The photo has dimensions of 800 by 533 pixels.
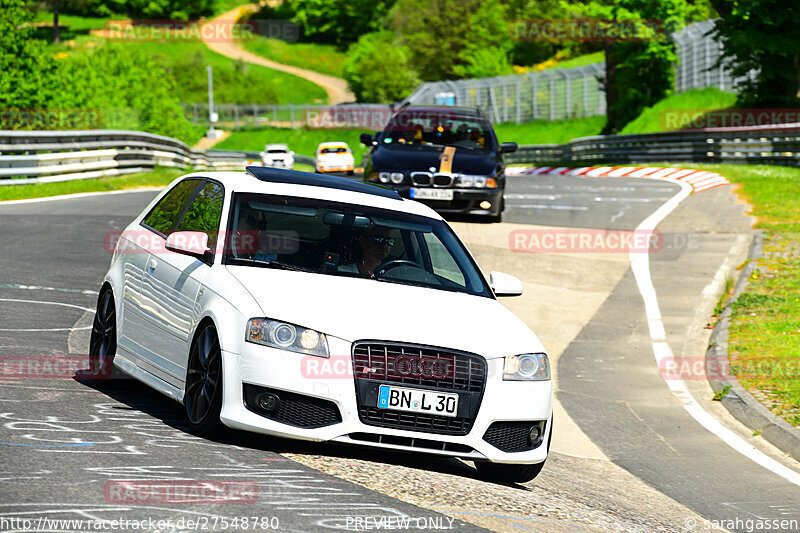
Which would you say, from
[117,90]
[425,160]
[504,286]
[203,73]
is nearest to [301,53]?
[203,73]

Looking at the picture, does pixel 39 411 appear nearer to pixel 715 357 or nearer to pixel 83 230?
pixel 715 357

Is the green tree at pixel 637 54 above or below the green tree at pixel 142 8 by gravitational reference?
below

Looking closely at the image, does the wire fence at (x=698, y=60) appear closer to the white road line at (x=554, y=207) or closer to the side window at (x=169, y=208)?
the white road line at (x=554, y=207)

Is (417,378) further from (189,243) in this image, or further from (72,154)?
(72,154)

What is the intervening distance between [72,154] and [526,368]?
21.9 m

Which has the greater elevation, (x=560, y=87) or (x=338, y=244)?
(x=560, y=87)

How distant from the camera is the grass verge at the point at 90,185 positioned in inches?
937

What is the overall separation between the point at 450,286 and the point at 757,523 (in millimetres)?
2455

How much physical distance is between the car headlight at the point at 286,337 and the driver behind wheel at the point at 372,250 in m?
1.07

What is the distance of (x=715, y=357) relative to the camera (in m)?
12.7

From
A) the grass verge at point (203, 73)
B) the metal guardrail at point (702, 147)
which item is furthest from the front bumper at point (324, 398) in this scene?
the grass verge at point (203, 73)

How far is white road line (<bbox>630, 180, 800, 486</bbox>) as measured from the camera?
368 inches

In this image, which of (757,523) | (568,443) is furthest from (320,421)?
(568,443)

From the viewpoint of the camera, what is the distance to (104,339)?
8539 mm
